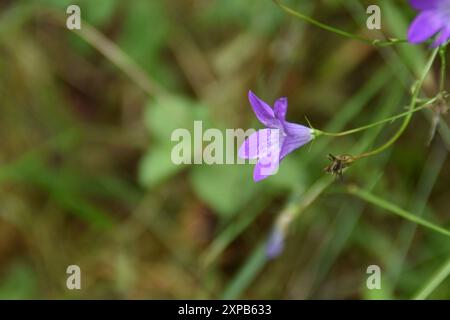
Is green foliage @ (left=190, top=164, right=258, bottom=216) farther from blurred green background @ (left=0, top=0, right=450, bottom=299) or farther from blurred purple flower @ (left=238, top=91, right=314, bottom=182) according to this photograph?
blurred purple flower @ (left=238, top=91, right=314, bottom=182)

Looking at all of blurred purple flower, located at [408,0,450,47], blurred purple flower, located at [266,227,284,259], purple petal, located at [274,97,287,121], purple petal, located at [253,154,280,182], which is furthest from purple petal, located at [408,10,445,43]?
blurred purple flower, located at [266,227,284,259]

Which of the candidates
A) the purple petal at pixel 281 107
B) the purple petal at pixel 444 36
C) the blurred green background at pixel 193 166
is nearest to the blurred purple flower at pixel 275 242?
the blurred green background at pixel 193 166

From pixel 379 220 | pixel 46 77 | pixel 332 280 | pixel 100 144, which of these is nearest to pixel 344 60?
pixel 379 220

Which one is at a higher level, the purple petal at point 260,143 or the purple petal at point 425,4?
the purple petal at point 425,4

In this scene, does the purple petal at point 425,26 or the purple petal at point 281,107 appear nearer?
the purple petal at point 425,26

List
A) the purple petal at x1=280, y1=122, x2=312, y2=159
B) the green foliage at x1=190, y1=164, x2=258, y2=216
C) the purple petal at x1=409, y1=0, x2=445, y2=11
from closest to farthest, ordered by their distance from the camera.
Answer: the purple petal at x1=409, y1=0, x2=445, y2=11
the purple petal at x1=280, y1=122, x2=312, y2=159
the green foliage at x1=190, y1=164, x2=258, y2=216

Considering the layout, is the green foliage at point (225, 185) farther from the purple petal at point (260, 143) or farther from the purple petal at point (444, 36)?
the purple petal at point (444, 36)

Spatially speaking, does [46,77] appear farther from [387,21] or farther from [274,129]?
[274,129]

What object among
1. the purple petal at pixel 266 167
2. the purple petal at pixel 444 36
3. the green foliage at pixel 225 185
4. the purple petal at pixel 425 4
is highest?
the green foliage at pixel 225 185
